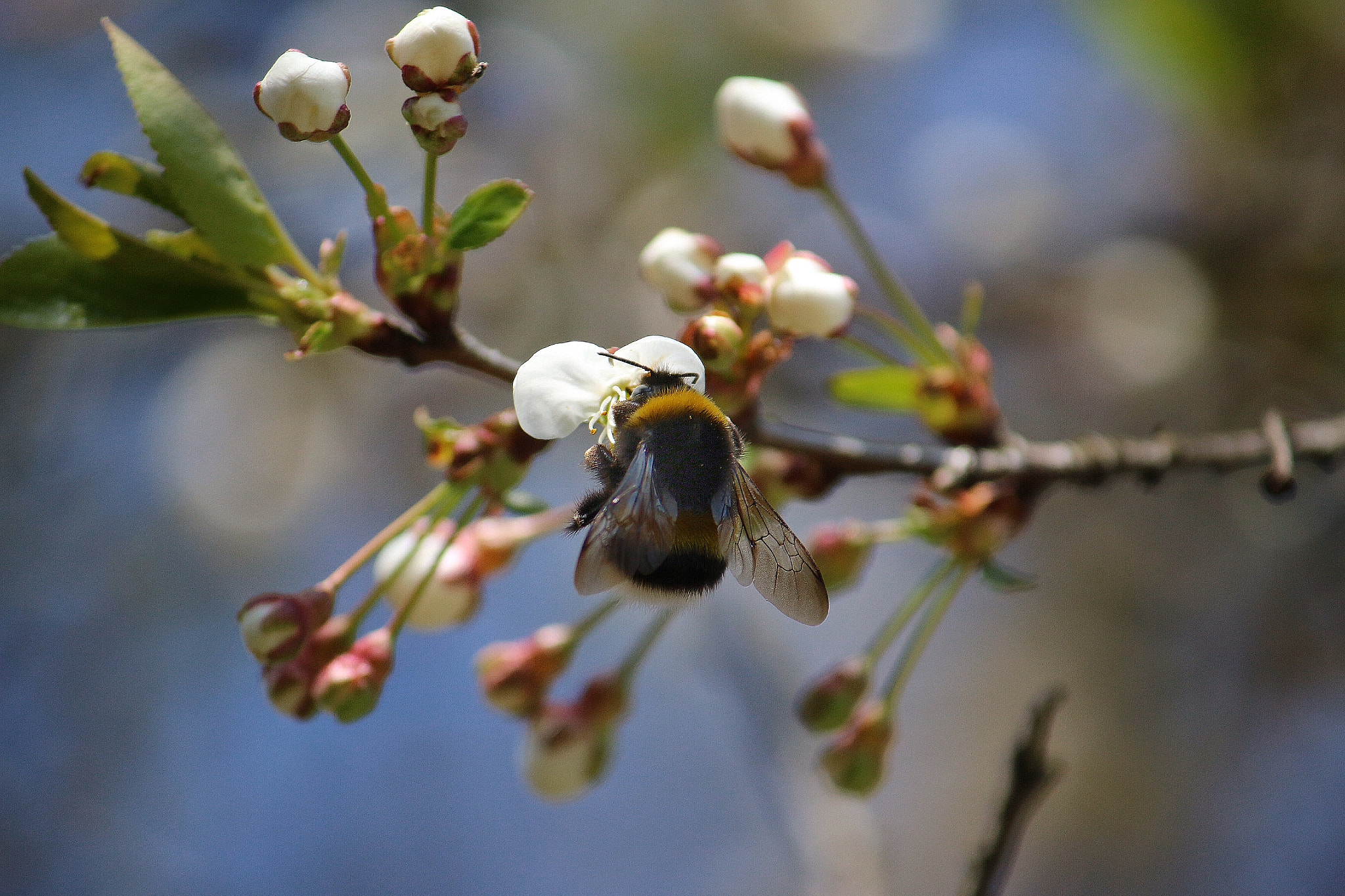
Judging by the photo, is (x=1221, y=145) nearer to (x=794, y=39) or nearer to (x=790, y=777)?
(x=794, y=39)

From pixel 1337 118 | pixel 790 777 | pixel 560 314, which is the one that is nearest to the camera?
A: pixel 790 777

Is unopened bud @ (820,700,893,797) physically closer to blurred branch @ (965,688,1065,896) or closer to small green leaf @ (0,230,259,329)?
blurred branch @ (965,688,1065,896)

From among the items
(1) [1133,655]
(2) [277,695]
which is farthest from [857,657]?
(1) [1133,655]

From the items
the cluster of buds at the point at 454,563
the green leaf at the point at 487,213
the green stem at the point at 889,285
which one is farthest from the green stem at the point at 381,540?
the green stem at the point at 889,285

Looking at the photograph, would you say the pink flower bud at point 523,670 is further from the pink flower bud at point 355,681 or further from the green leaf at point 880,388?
the green leaf at point 880,388

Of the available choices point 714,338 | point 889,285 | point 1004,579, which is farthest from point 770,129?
point 1004,579

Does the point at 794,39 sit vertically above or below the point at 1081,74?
above

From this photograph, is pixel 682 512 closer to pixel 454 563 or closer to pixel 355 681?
pixel 355 681

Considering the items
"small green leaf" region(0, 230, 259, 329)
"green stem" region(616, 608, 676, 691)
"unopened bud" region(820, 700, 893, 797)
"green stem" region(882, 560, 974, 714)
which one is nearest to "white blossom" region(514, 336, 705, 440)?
"small green leaf" region(0, 230, 259, 329)
